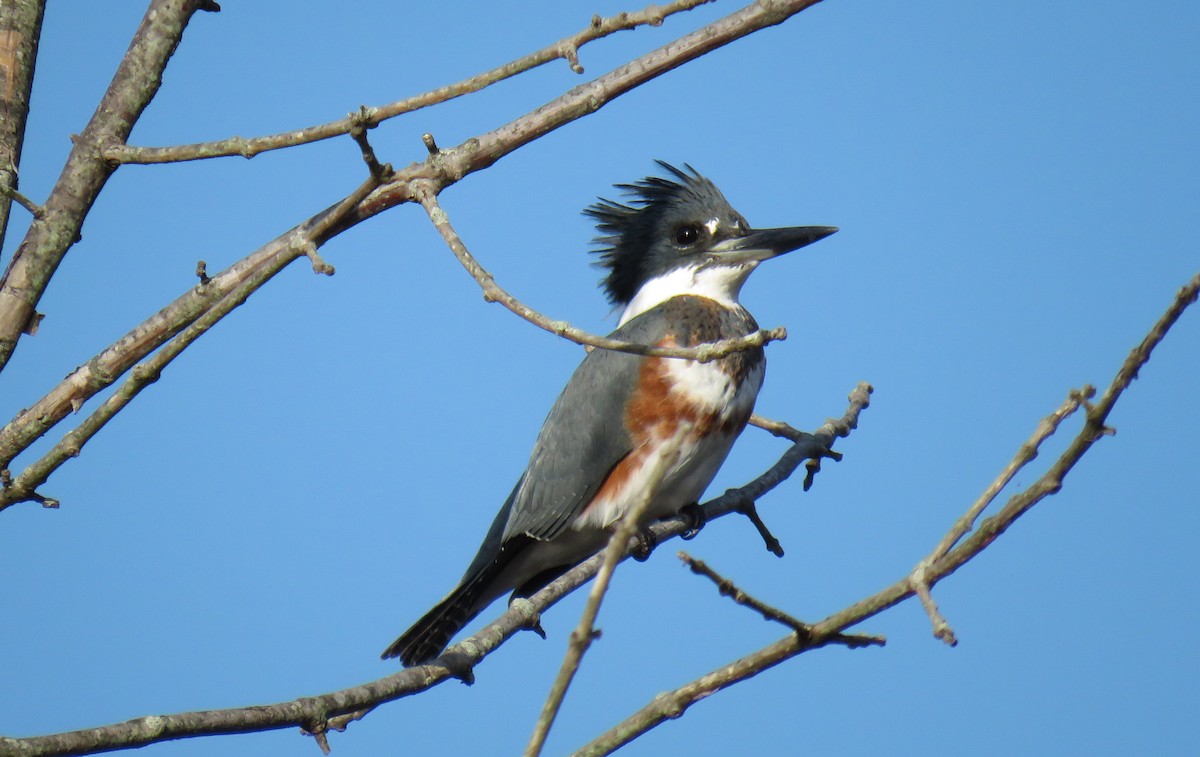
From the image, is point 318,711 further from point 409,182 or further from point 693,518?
point 693,518

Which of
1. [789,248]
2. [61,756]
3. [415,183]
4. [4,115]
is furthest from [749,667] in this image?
[789,248]

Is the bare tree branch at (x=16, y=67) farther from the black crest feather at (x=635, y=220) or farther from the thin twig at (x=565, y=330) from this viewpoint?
the black crest feather at (x=635, y=220)

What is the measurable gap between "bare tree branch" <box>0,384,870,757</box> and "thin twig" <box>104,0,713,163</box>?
0.83m

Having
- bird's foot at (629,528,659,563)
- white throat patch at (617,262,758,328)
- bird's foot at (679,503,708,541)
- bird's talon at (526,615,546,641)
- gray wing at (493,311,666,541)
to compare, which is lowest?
bird's talon at (526,615,546,641)

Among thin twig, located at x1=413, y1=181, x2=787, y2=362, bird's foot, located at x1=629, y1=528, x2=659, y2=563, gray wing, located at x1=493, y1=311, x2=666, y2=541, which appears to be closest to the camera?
thin twig, located at x1=413, y1=181, x2=787, y2=362

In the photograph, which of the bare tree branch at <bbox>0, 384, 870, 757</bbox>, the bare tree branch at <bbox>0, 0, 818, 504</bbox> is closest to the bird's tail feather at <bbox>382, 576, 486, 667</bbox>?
the bare tree branch at <bbox>0, 384, 870, 757</bbox>

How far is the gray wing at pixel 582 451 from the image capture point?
139 inches

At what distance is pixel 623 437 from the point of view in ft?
11.6

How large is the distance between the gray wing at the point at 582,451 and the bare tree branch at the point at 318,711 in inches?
42.4

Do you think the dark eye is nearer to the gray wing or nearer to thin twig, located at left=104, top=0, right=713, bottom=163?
the gray wing

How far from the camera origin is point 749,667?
4.97 feet

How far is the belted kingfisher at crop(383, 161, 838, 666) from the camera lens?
11.2 ft

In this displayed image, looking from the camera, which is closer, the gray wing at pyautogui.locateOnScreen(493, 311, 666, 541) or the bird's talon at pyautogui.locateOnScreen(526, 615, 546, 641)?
the bird's talon at pyautogui.locateOnScreen(526, 615, 546, 641)

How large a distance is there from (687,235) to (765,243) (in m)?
0.31
